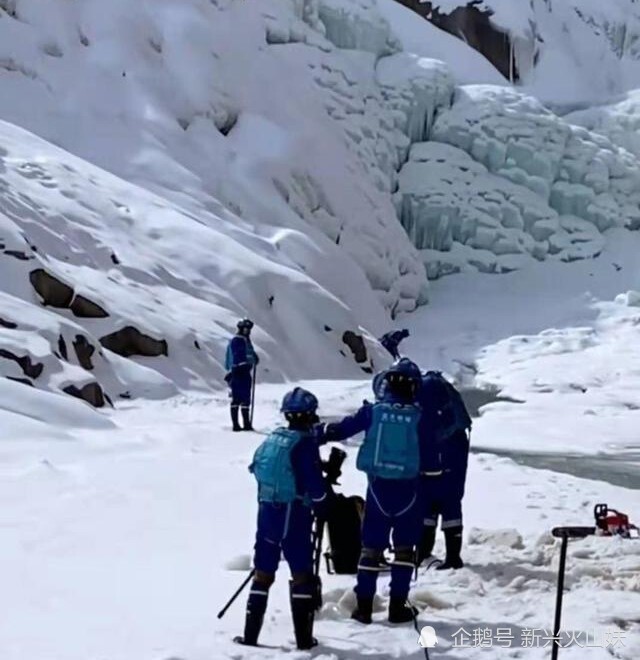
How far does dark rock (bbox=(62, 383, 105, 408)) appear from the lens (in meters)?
15.3

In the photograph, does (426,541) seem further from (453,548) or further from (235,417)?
(235,417)

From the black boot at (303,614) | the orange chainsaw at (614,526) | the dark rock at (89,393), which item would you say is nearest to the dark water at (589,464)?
the orange chainsaw at (614,526)

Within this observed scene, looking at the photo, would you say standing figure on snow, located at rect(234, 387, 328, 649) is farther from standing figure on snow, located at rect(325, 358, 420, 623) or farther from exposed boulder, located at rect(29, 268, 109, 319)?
exposed boulder, located at rect(29, 268, 109, 319)

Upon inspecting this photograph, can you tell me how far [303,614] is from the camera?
5.23 metres

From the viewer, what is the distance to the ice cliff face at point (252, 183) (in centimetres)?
2005

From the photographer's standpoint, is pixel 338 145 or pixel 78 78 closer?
pixel 78 78

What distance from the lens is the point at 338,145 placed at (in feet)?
124

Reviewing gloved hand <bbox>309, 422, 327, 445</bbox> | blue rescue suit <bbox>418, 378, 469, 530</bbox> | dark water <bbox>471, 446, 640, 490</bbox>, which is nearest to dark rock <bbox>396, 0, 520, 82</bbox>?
dark water <bbox>471, 446, 640, 490</bbox>

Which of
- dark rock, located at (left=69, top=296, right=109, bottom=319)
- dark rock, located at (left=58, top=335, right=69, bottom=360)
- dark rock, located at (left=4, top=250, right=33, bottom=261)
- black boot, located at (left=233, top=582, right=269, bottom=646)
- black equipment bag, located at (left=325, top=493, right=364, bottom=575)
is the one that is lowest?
black boot, located at (left=233, top=582, right=269, bottom=646)

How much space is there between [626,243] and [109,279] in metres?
28.3

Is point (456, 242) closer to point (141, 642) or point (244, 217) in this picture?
point (244, 217)

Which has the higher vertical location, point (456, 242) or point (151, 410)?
point (456, 242)

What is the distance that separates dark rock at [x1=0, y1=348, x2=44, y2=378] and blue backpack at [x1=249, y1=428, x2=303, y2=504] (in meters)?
10.1

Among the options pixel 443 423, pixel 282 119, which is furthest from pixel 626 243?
pixel 443 423
